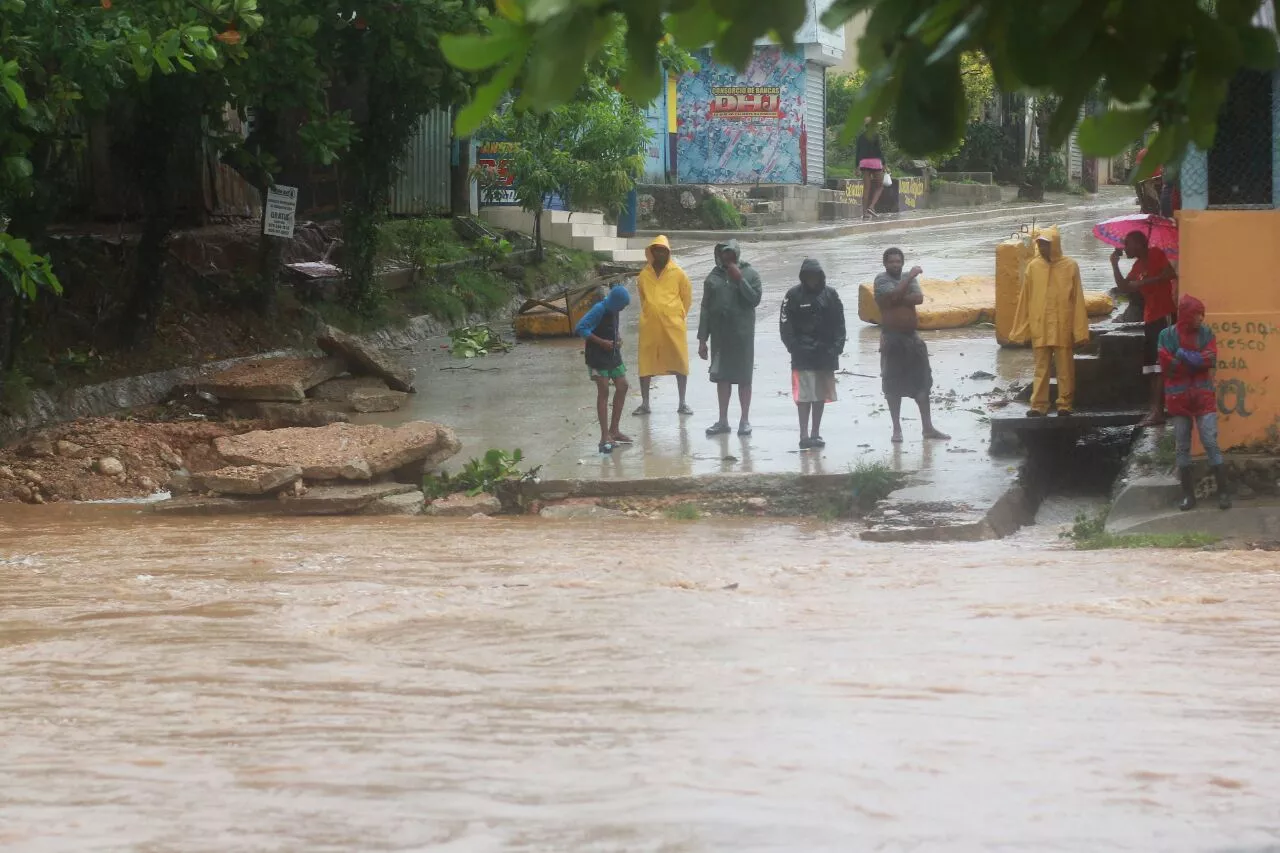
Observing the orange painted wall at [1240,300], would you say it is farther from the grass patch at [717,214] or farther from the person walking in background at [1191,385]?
the grass patch at [717,214]

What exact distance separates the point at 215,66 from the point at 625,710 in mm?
8281

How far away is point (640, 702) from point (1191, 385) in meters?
5.66

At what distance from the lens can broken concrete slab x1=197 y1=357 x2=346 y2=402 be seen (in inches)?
541

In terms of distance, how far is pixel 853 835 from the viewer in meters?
3.97

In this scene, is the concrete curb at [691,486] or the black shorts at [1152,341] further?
the black shorts at [1152,341]

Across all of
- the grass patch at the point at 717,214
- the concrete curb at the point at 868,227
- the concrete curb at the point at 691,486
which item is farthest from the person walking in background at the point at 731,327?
the grass patch at the point at 717,214

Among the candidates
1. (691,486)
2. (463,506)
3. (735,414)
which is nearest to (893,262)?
(735,414)

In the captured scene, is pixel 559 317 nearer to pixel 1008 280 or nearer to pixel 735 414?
pixel 735 414

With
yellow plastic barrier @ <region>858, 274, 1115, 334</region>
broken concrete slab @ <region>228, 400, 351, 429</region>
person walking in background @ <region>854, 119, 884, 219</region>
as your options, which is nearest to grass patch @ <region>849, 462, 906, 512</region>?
broken concrete slab @ <region>228, 400, 351, 429</region>

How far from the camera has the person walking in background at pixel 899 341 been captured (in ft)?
38.5

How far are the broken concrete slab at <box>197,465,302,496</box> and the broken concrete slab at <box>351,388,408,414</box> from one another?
2903 millimetres

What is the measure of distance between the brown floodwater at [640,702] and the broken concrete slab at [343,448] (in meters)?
2.34

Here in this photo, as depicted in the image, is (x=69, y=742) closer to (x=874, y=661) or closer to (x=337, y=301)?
(x=874, y=661)

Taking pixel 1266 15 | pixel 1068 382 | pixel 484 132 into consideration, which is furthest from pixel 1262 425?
pixel 484 132
